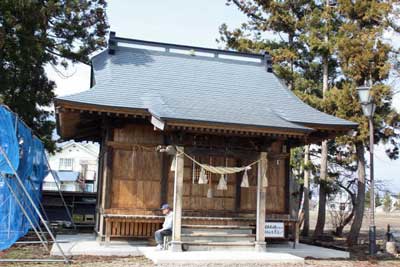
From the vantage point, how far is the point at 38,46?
16.8 m

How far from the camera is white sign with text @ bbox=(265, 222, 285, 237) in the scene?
523 inches

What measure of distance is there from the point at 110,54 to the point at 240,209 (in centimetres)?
650

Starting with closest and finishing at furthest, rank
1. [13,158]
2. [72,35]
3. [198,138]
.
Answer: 1. [13,158]
2. [198,138]
3. [72,35]

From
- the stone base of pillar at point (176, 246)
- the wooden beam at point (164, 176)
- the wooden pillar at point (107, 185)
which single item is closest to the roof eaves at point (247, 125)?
the wooden beam at point (164, 176)

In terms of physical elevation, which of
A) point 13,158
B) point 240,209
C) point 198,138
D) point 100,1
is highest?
point 100,1

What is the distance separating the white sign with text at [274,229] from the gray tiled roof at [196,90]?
2.81 m

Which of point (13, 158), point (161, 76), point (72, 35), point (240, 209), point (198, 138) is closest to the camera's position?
point (13, 158)

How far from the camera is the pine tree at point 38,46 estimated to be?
16.5 meters

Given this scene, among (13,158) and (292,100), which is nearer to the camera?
(13,158)

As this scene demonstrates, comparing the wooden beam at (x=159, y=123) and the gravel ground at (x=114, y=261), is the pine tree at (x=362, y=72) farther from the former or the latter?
the wooden beam at (x=159, y=123)

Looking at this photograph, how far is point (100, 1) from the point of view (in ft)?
63.9

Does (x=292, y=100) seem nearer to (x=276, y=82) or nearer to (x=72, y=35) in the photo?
(x=276, y=82)

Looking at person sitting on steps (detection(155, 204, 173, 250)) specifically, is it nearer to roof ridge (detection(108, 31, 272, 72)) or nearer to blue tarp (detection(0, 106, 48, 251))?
blue tarp (detection(0, 106, 48, 251))

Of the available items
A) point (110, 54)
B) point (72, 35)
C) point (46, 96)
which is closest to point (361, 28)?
point (110, 54)
